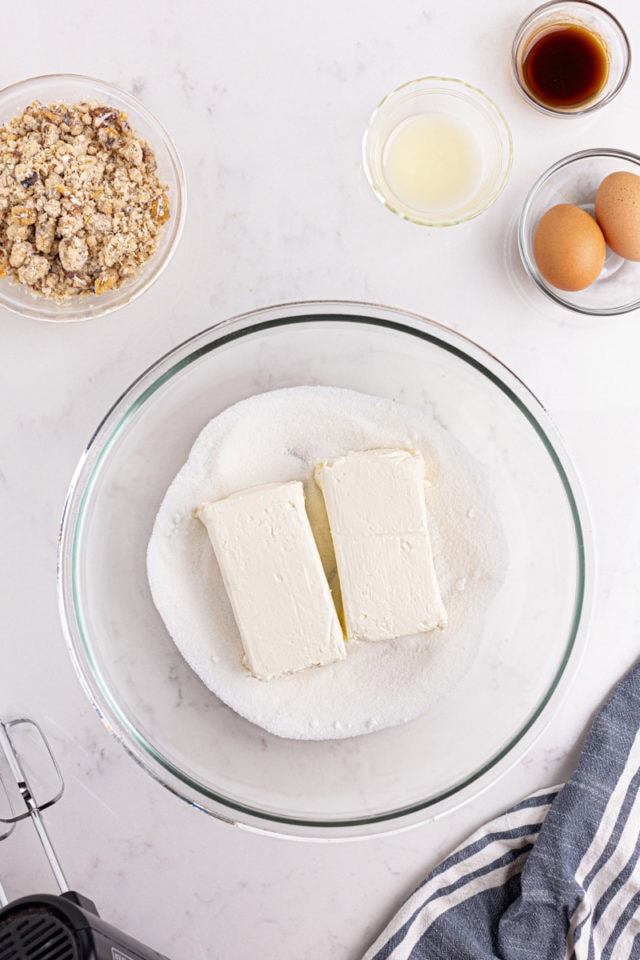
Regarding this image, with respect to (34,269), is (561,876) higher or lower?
lower

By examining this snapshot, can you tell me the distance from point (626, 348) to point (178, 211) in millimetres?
740

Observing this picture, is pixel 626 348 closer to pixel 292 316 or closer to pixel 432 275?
pixel 432 275

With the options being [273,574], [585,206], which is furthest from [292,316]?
[585,206]

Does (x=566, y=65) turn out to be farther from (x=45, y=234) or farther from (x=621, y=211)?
(x=45, y=234)

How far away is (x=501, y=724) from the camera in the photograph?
4.31ft

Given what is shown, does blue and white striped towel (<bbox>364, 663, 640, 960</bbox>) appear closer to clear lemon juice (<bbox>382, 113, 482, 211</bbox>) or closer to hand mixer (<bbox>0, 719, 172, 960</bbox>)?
hand mixer (<bbox>0, 719, 172, 960</bbox>)

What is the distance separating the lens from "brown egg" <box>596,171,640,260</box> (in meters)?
1.25

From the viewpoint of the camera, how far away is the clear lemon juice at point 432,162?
1349mm

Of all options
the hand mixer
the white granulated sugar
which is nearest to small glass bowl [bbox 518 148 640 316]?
the white granulated sugar

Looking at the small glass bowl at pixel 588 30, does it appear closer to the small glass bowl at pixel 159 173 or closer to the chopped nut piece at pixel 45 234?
the small glass bowl at pixel 159 173

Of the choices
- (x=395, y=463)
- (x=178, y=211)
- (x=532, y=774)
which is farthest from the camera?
(x=532, y=774)

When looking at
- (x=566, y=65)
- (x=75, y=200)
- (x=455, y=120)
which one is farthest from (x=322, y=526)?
(x=566, y=65)

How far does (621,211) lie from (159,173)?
70 centimetres

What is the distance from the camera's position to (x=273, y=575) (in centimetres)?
116
